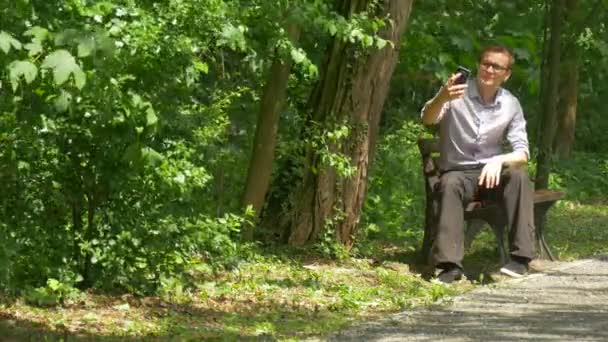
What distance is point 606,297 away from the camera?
8.99 metres

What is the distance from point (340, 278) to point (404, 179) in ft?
14.9

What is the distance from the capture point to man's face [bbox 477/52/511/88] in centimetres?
1009

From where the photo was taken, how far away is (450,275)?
31.6 feet

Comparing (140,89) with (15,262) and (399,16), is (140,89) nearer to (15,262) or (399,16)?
(15,262)

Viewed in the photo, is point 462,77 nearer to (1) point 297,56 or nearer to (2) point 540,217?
(1) point 297,56

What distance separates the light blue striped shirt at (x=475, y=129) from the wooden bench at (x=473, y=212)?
18 cm

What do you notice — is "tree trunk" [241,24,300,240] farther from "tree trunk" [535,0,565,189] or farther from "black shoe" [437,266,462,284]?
"tree trunk" [535,0,565,189]

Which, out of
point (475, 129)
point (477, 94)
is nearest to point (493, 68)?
point (477, 94)

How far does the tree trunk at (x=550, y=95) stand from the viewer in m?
12.4

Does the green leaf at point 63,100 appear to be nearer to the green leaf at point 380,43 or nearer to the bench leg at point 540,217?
the green leaf at point 380,43

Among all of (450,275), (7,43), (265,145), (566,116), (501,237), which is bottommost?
(450,275)

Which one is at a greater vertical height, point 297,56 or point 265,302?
point 297,56

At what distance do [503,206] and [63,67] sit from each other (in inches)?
214

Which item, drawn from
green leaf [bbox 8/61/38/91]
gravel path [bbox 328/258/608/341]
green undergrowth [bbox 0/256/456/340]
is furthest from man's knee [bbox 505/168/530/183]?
green leaf [bbox 8/61/38/91]
